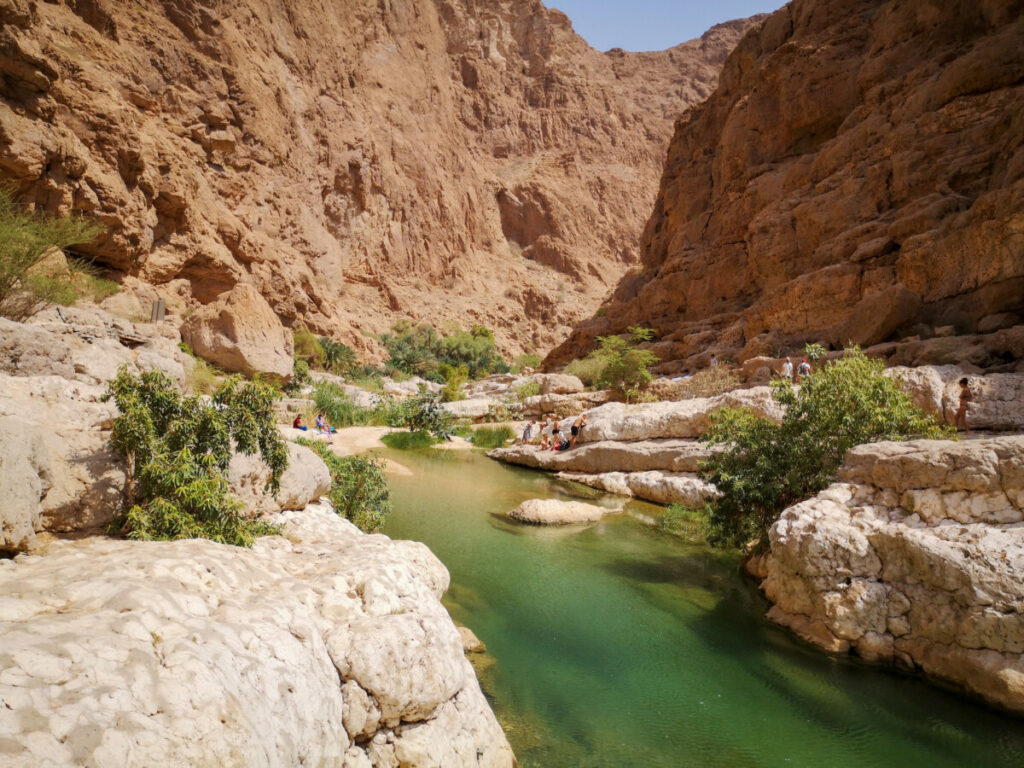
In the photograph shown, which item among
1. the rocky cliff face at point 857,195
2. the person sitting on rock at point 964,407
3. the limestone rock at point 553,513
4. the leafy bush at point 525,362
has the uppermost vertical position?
the rocky cliff face at point 857,195

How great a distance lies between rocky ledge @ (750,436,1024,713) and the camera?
5.79m

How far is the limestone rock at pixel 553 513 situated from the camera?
12422mm

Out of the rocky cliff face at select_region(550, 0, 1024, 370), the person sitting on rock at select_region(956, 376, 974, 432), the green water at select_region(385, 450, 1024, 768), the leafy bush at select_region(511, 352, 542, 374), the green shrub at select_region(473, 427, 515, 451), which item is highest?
the rocky cliff face at select_region(550, 0, 1024, 370)

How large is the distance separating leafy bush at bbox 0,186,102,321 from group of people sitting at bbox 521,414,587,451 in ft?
48.4

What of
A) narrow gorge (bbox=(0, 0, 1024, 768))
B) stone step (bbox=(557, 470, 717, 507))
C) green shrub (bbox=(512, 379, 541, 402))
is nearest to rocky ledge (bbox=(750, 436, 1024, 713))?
narrow gorge (bbox=(0, 0, 1024, 768))

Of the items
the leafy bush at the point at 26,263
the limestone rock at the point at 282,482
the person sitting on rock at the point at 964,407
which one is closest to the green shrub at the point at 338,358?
the leafy bush at the point at 26,263

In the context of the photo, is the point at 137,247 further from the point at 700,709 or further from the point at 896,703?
the point at 896,703

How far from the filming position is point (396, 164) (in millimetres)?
53781

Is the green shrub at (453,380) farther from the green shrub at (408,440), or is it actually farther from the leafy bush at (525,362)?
the green shrub at (408,440)

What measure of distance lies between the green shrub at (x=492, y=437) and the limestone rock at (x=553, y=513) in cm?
1036

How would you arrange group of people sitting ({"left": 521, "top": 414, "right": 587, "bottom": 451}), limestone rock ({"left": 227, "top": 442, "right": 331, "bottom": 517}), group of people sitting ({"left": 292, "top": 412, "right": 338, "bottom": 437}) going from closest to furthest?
1. limestone rock ({"left": 227, "top": 442, "right": 331, "bottom": 517})
2. group of people sitting ({"left": 292, "top": 412, "right": 338, "bottom": 437})
3. group of people sitting ({"left": 521, "top": 414, "right": 587, "bottom": 451})

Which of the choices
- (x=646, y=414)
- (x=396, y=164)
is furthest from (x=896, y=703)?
(x=396, y=164)

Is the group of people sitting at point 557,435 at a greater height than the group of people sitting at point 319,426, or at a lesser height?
greater

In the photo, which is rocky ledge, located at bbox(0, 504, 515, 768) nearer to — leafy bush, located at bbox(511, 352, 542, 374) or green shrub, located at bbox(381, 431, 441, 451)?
green shrub, located at bbox(381, 431, 441, 451)
